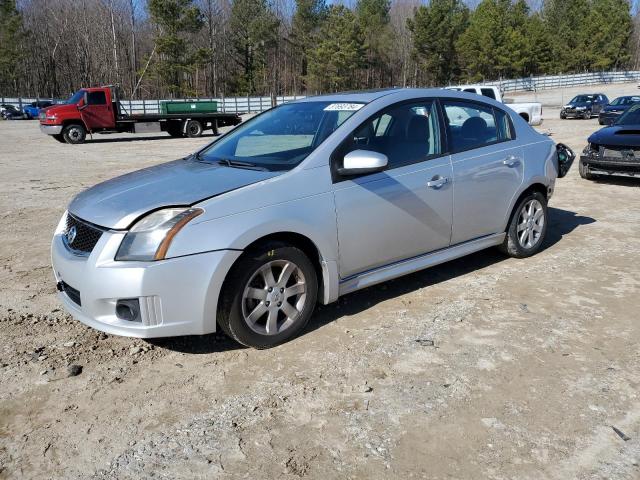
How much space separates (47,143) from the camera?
2106 centimetres

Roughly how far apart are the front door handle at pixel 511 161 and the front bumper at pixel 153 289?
9.32 feet

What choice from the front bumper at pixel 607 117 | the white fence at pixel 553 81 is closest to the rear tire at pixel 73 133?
the front bumper at pixel 607 117

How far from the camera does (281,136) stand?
167 inches

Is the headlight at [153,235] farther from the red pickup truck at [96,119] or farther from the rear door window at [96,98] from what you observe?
the rear door window at [96,98]

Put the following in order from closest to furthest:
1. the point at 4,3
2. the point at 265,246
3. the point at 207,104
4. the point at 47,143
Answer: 1. the point at 265,246
2. the point at 47,143
3. the point at 207,104
4. the point at 4,3

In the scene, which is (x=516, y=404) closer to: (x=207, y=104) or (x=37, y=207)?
(x=37, y=207)

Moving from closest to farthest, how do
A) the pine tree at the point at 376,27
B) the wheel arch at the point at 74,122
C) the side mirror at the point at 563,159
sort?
the side mirror at the point at 563,159
the wheel arch at the point at 74,122
the pine tree at the point at 376,27

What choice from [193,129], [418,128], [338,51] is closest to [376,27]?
[338,51]

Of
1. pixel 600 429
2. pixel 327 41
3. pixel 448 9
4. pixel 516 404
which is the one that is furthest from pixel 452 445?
pixel 448 9

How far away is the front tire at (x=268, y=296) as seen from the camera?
3264 millimetres

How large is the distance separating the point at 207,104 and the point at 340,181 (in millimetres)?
21977

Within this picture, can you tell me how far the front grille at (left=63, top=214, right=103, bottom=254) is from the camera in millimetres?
3242

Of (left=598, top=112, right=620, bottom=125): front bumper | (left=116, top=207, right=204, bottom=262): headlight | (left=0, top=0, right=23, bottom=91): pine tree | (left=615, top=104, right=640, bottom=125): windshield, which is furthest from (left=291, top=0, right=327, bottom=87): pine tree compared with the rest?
(left=116, top=207, right=204, bottom=262): headlight

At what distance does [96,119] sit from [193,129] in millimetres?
4181
